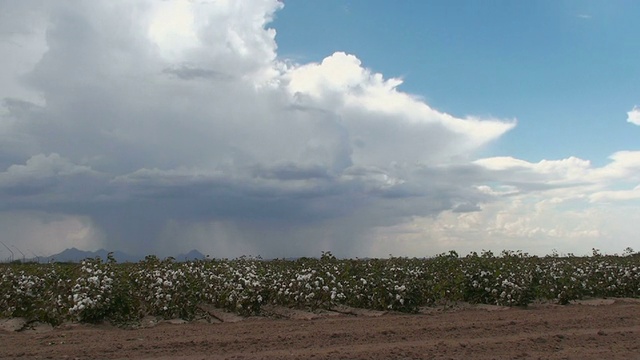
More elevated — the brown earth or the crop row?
the crop row

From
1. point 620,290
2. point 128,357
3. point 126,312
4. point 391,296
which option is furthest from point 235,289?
point 620,290

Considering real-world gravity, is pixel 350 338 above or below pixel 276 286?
below

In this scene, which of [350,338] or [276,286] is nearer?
[350,338]

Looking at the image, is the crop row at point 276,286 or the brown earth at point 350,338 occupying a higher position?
the crop row at point 276,286

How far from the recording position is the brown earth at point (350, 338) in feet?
29.4

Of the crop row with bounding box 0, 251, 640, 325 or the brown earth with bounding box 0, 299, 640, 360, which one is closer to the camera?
the brown earth with bounding box 0, 299, 640, 360

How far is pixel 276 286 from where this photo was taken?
1361 centimetres

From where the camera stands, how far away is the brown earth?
895cm

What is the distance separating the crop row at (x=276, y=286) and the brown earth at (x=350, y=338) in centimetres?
48

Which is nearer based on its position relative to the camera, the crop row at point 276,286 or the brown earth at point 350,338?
the brown earth at point 350,338

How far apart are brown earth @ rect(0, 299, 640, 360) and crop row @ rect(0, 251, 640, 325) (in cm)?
48

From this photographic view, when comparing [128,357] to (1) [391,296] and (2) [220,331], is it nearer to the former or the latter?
(2) [220,331]

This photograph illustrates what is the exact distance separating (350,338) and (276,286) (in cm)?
391

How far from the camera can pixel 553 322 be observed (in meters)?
12.2
